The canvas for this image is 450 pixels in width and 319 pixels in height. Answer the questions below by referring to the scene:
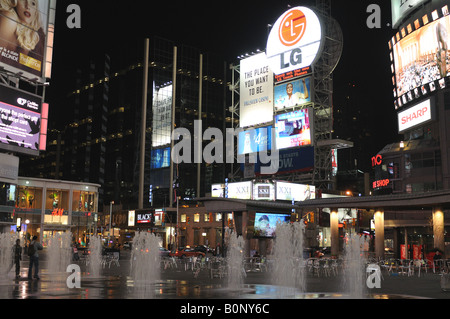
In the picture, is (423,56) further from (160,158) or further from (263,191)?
(160,158)

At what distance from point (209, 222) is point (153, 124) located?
32.1 m

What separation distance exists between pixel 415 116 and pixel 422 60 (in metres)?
7.25

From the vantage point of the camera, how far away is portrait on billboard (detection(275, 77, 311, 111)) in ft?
193

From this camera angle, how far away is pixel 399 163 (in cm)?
6081

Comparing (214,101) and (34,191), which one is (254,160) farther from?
(214,101)

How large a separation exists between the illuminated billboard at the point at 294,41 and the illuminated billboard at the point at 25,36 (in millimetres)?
26333

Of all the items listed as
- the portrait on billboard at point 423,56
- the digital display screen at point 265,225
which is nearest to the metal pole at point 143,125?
the digital display screen at point 265,225

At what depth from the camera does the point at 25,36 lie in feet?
155

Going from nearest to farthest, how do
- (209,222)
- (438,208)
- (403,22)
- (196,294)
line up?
(196,294), (438,208), (403,22), (209,222)

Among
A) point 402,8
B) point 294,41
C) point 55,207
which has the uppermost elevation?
point 402,8

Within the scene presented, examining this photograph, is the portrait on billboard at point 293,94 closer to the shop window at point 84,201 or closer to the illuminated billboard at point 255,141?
the illuminated billboard at point 255,141

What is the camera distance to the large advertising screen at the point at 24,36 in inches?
1768

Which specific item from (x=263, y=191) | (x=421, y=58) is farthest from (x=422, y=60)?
(x=263, y=191)

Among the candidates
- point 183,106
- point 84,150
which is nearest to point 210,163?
point 183,106
